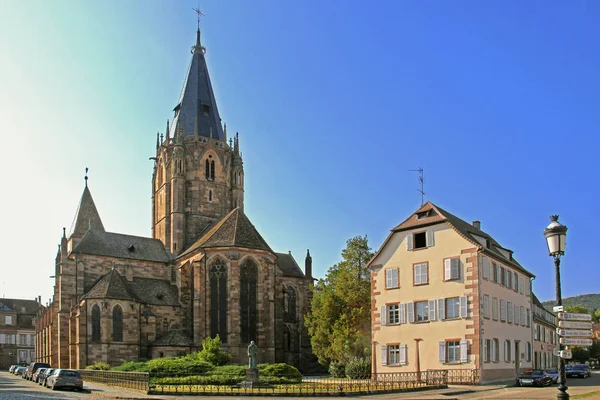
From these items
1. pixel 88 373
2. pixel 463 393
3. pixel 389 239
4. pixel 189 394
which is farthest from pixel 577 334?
pixel 88 373

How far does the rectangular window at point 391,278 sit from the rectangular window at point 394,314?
1.21m

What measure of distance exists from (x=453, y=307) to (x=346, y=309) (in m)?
12.2

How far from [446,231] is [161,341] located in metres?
29.7

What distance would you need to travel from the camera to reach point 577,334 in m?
13.3

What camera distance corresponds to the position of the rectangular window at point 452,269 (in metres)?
36.6

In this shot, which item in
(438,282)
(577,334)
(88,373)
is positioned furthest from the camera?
(88,373)

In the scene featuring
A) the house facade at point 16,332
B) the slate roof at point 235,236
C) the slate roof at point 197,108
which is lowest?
the house facade at point 16,332

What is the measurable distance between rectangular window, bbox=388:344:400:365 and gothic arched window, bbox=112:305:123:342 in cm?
2624

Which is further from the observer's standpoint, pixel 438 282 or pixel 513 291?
pixel 513 291

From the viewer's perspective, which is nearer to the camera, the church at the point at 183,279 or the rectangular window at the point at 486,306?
the rectangular window at the point at 486,306

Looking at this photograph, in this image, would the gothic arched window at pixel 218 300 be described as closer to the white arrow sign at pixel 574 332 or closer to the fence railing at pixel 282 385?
the fence railing at pixel 282 385

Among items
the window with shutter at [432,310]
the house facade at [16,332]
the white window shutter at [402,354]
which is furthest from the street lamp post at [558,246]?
the house facade at [16,332]

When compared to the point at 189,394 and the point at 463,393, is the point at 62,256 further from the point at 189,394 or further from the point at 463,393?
the point at 463,393

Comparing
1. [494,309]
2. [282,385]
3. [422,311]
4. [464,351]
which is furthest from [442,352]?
[282,385]
